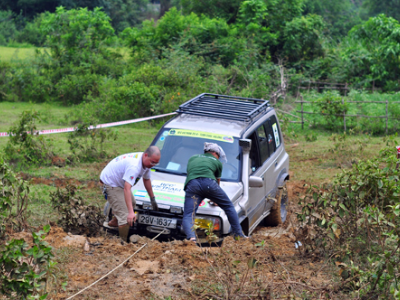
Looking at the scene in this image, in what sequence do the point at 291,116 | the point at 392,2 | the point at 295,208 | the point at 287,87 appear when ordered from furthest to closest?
the point at 392,2
the point at 287,87
the point at 291,116
the point at 295,208

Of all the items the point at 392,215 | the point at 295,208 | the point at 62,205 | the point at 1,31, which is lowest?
the point at 1,31

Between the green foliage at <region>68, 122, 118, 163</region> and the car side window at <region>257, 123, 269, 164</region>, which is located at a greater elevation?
the car side window at <region>257, 123, 269, 164</region>

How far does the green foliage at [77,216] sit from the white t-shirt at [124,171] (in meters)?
0.93

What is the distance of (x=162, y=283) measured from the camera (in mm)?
4848

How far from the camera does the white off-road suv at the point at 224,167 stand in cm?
621

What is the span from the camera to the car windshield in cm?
698

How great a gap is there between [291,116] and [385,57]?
6.78 metres

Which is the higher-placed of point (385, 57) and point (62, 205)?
point (62, 205)

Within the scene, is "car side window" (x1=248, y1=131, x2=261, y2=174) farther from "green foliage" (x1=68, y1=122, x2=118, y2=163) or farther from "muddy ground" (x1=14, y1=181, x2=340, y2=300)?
"green foliage" (x1=68, y1=122, x2=118, y2=163)

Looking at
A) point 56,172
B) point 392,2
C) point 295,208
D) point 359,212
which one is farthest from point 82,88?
point 392,2

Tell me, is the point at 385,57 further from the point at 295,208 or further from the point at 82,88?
the point at 295,208

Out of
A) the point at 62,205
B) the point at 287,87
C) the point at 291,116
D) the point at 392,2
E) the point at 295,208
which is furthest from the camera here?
the point at 392,2

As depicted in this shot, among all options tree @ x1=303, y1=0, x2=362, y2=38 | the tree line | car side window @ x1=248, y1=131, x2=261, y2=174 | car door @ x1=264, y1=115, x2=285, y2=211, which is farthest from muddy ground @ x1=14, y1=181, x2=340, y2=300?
tree @ x1=303, y1=0, x2=362, y2=38

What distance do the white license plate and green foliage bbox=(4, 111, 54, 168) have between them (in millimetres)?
4861
